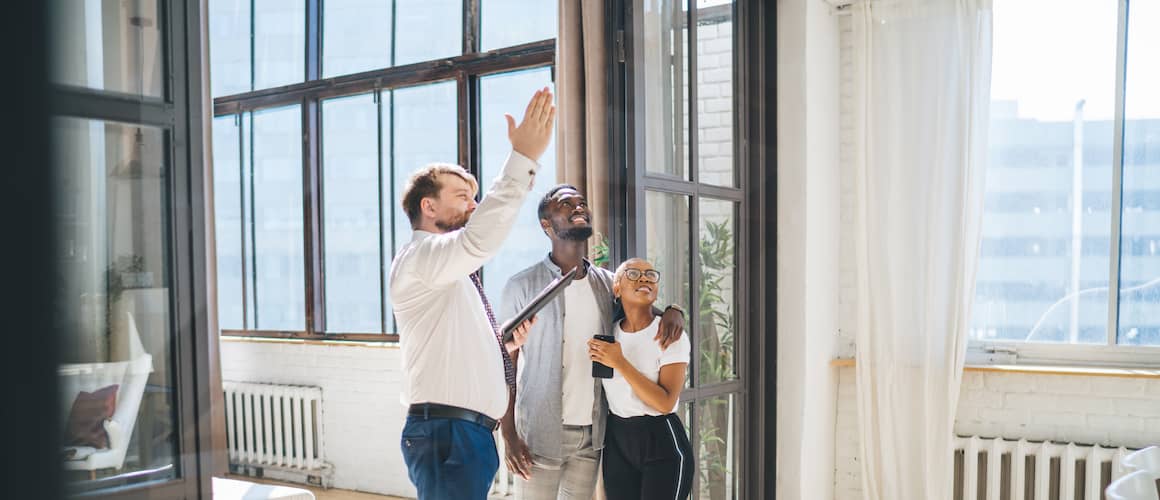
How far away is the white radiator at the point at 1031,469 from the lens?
3213 mm

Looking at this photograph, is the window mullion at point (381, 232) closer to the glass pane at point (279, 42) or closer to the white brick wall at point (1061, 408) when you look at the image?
the glass pane at point (279, 42)

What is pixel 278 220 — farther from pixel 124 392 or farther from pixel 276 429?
pixel 124 392

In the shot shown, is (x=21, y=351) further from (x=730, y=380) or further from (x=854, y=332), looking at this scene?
(x=854, y=332)

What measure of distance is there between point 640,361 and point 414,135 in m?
2.96

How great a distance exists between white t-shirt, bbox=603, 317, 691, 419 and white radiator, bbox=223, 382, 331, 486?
3.15 metres

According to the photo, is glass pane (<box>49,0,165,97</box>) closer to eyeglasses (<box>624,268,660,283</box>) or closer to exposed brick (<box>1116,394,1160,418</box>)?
eyeglasses (<box>624,268,660,283</box>)

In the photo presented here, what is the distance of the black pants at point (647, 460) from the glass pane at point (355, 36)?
3.28m

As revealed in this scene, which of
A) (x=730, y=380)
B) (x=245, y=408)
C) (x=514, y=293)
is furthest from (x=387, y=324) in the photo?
(x=514, y=293)

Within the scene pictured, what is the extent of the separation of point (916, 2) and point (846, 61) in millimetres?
382

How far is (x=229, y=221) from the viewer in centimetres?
552

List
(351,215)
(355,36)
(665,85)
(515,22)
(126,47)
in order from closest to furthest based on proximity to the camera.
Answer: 1. (126,47)
2. (665,85)
3. (515,22)
4. (355,36)
5. (351,215)

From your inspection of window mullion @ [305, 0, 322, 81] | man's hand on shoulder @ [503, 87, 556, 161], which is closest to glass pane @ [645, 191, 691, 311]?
man's hand on shoulder @ [503, 87, 556, 161]

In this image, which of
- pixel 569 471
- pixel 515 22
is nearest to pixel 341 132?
pixel 515 22

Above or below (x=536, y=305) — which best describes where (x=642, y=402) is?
below
